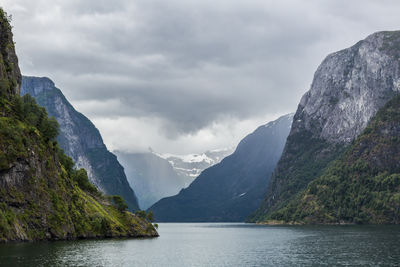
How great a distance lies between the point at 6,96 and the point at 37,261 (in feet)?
322

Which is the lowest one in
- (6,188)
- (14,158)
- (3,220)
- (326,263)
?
(326,263)

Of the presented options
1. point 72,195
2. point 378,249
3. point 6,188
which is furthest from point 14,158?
point 378,249

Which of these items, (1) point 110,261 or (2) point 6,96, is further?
(2) point 6,96

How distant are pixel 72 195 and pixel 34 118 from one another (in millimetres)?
34889

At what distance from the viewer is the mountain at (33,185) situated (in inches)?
5829

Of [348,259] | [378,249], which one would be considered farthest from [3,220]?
[378,249]

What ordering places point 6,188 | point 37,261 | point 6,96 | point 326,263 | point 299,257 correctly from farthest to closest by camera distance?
point 6,96, point 6,188, point 299,257, point 326,263, point 37,261

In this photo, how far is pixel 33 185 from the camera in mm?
159375

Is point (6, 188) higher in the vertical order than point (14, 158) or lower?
lower

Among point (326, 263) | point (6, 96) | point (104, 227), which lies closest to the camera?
point (326, 263)

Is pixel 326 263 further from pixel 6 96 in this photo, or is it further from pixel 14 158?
pixel 6 96

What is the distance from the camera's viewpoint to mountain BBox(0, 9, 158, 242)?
5829 inches

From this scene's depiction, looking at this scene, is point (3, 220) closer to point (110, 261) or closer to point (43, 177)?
point (43, 177)

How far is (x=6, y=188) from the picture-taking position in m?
148
